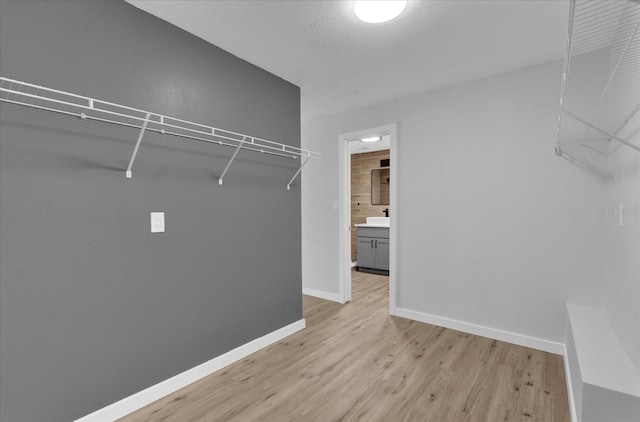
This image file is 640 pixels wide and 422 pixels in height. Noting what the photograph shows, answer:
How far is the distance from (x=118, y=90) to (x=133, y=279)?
1073 millimetres

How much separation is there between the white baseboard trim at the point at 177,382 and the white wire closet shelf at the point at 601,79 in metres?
2.51

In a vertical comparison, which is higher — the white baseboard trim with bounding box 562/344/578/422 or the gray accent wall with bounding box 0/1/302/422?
the gray accent wall with bounding box 0/1/302/422

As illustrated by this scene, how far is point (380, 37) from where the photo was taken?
219 cm

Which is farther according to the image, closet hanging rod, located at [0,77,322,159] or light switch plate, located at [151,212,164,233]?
light switch plate, located at [151,212,164,233]

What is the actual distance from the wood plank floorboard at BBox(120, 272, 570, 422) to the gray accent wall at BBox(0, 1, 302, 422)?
285 mm

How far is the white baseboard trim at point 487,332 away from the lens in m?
2.57

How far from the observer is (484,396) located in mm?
1992

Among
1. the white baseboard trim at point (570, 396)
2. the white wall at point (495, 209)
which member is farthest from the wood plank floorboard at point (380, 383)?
the white wall at point (495, 209)

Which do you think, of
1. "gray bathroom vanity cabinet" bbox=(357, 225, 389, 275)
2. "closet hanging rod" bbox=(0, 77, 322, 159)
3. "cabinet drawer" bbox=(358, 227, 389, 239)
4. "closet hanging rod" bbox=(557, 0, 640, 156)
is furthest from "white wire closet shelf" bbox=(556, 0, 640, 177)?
"gray bathroom vanity cabinet" bbox=(357, 225, 389, 275)

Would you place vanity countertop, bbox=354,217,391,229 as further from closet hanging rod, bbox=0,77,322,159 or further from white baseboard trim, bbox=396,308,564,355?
closet hanging rod, bbox=0,77,322,159

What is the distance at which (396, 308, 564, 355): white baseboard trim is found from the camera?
2.57m

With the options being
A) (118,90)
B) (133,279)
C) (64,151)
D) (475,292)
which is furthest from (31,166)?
(475,292)

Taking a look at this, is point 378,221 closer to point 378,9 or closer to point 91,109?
point 378,9

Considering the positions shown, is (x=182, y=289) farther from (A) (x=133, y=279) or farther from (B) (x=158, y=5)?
(B) (x=158, y=5)
